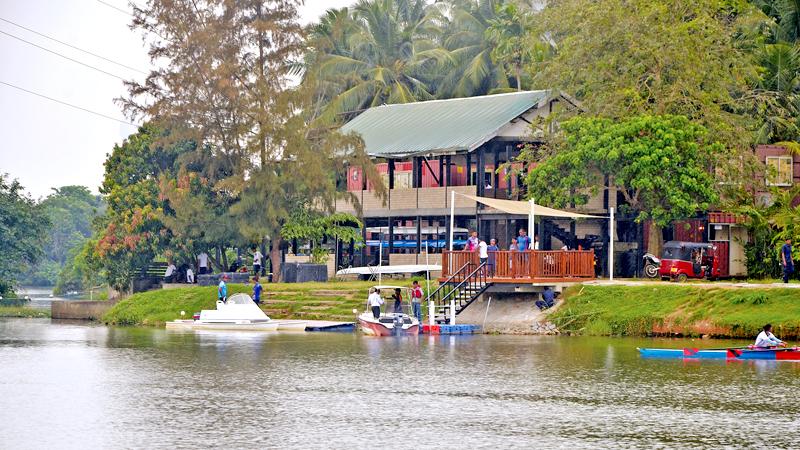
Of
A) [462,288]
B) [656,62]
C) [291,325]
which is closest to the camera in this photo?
[462,288]

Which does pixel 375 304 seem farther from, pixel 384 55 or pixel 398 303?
pixel 384 55

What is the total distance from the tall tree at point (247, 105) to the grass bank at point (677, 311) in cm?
1850

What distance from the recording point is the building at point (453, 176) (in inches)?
2547

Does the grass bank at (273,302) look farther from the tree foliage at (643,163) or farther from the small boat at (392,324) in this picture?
the tree foliage at (643,163)

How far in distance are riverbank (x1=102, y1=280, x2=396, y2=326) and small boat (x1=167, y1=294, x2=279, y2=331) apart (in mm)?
3210

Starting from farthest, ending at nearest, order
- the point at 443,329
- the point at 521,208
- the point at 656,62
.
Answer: the point at 656,62
the point at 521,208
the point at 443,329

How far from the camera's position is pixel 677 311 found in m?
48.5

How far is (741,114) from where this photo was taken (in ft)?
218

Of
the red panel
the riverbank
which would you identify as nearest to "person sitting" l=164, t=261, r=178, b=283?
the riverbank

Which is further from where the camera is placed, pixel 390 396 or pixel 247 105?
pixel 247 105

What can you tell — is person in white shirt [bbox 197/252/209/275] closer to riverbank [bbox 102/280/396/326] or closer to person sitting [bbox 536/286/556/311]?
riverbank [bbox 102/280/396/326]

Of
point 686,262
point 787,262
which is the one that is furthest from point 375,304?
point 787,262

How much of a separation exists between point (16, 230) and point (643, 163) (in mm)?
47453

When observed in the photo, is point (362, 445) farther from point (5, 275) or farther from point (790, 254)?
point (5, 275)
